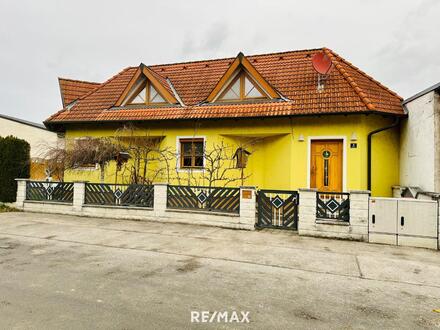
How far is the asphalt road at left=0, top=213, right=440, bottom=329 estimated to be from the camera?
350 centimetres

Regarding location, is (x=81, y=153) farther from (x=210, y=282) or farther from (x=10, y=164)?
(x=210, y=282)

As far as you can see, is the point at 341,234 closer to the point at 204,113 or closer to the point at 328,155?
the point at 328,155

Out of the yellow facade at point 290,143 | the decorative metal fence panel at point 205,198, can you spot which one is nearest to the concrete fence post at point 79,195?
the yellow facade at point 290,143

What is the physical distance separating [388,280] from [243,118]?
783 centimetres

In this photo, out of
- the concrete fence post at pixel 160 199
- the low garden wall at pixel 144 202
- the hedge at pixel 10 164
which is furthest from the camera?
the hedge at pixel 10 164

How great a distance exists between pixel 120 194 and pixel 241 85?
6.45m

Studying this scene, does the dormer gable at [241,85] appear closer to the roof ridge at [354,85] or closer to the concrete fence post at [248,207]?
the roof ridge at [354,85]

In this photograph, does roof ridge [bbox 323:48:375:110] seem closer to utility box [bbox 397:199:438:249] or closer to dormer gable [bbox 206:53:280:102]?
dormer gable [bbox 206:53:280:102]

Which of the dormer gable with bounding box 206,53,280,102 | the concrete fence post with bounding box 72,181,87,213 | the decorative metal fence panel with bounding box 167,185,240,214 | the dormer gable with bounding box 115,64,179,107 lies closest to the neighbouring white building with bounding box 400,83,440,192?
the dormer gable with bounding box 206,53,280,102

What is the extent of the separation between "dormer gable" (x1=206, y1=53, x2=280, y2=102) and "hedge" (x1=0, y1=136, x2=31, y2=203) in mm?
8639

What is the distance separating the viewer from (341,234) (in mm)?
7793

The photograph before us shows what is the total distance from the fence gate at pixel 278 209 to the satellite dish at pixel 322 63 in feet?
18.9

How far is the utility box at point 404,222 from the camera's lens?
7.11 meters

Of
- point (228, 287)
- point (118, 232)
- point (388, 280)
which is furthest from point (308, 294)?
point (118, 232)
